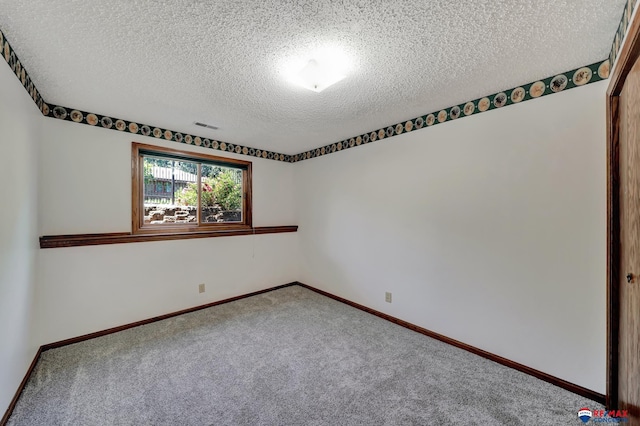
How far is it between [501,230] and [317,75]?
1.93 metres

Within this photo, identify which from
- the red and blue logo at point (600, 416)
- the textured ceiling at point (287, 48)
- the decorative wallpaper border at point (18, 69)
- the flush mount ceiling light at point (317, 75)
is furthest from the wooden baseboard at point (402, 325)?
the flush mount ceiling light at point (317, 75)

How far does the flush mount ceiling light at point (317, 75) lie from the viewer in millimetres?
1696

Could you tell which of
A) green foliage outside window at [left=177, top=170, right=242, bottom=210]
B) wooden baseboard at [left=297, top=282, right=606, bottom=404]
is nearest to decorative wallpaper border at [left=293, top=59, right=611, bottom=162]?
green foliage outside window at [left=177, top=170, right=242, bottom=210]

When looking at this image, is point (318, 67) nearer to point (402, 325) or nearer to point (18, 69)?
point (18, 69)

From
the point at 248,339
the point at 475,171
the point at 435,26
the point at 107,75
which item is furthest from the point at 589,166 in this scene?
the point at 107,75

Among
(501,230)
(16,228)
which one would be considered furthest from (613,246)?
(16,228)

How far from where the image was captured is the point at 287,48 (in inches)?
61.1

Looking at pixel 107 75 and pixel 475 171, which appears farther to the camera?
pixel 475 171

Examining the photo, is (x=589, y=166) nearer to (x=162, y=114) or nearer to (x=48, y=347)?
(x=162, y=114)

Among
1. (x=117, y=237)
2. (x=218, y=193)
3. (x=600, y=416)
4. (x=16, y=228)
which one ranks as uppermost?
(x=218, y=193)

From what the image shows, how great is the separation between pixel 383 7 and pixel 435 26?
34 cm

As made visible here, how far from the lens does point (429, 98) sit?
2270mm

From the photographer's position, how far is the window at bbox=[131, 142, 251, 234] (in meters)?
2.97

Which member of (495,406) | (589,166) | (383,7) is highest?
(383,7)
